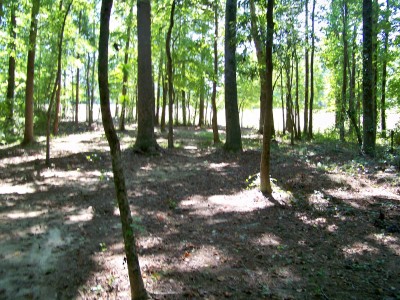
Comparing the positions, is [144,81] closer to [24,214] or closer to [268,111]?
[268,111]

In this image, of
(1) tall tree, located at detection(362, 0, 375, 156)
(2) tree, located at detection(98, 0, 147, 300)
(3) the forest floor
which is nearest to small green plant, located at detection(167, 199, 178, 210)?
(3) the forest floor

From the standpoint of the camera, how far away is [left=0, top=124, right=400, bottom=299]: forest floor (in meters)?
4.73

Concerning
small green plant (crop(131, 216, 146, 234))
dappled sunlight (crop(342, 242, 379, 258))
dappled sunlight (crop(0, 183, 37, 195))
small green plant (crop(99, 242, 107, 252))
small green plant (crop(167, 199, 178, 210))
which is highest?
dappled sunlight (crop(0, 183, 37, 195))

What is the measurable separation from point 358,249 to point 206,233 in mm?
2536

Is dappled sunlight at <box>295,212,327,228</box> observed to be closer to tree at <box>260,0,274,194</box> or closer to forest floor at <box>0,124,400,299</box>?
forest floor at <box>0,124,400,299</box>

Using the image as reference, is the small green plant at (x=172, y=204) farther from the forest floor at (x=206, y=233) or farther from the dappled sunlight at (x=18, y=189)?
the dappled sunlight at (x=18, y=189)

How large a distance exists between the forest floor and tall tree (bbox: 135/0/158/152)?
2687 mm

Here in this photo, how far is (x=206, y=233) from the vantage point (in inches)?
265

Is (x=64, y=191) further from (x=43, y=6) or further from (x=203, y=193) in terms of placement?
(x=43, y=6)

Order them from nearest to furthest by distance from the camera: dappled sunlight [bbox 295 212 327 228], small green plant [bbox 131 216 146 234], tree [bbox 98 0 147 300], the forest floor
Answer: tree [bbox 98 0 147 300]
the forest floor
small green plant [bbox 131 216 146 234]
dappled sunlight [bbox 295 212 327 228]

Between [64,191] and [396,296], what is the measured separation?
802 centimetres

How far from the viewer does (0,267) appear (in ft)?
17.4

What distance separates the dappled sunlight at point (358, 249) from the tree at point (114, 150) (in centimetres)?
334

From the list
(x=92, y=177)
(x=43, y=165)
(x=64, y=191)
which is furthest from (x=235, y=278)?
(x=43, y=165)
